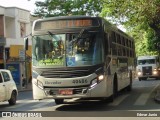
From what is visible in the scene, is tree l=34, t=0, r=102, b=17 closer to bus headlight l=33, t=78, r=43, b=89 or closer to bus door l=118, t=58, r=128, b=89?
bus door l=118, t=58, r=128, b=89

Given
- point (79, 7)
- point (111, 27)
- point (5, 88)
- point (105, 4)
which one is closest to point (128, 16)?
point (105, 4)

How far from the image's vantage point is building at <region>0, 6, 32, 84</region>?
38594 mm

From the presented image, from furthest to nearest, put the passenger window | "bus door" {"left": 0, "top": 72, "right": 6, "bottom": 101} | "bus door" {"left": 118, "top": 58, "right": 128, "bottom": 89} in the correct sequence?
"bus door" {"left": 118, "top": 58, "right": 128, "bottom": 89} → the passenger window → "bus door" {"left": 0, "top": 72, "right": 6, "bottom": 101}

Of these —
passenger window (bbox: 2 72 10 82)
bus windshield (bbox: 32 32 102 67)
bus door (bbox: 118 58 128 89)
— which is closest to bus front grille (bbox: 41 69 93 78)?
bus windshield (bbox: 32 32 102 67)

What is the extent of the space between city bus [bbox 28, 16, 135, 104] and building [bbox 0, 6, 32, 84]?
76.3ft

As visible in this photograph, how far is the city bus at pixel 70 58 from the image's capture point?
14.4m

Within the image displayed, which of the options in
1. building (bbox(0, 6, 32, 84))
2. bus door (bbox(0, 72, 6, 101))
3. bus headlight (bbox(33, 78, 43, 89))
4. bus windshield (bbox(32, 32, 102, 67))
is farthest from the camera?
building (bbox(0, 6, 32, 84))

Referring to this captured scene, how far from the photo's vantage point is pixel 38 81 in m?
14.8

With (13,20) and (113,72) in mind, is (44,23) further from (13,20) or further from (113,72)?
(13,20)

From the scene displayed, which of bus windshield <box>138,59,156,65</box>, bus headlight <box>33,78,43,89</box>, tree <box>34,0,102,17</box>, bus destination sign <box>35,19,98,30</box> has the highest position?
tree <box>34,0,102,17</box>

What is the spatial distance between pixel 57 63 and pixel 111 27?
11.6ft

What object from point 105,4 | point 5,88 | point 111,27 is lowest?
point 5,88

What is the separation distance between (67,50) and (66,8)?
80.8 ft

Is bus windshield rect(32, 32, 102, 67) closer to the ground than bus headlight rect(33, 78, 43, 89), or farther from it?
farther from it
